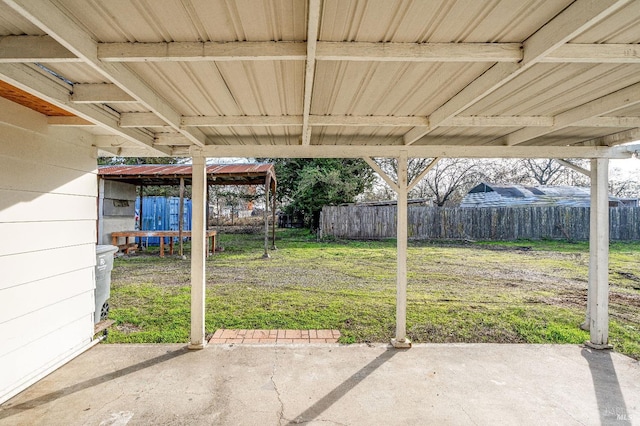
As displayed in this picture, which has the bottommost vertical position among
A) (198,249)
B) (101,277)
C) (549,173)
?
(101,277)

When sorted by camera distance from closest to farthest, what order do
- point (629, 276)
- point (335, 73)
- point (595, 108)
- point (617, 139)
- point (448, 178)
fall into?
point (335, 73)
point (595, 108)
point (617, 139)
point (629, 276)
point (448, 178)

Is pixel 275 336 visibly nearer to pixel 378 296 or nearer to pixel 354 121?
pixel 378 296

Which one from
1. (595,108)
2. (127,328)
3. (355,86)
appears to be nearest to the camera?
(355,86)

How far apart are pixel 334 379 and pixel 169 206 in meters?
10.8

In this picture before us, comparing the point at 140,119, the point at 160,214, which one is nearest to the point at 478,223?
the point at 160,214

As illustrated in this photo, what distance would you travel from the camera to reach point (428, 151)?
326 centimetres

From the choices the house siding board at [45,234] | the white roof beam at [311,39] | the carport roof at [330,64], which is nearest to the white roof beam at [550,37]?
the carport roof at [330,64]

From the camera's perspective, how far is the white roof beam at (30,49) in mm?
1441

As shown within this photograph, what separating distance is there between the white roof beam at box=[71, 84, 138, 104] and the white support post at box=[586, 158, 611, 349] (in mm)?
4235

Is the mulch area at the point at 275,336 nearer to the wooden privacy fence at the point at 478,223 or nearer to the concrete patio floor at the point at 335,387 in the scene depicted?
the concrete patio floor at the point at 335,387

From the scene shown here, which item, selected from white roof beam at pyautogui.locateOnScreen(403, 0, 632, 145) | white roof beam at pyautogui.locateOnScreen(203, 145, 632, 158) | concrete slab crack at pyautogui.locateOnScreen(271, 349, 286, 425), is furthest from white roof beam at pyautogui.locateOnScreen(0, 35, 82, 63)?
concrete slab crack at pyautogui.locateOnScreen(271, 349, 286, 425)

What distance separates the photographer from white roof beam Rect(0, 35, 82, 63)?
144 centimetres

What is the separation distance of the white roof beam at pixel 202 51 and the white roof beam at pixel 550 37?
101cm

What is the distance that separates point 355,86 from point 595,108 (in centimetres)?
170
